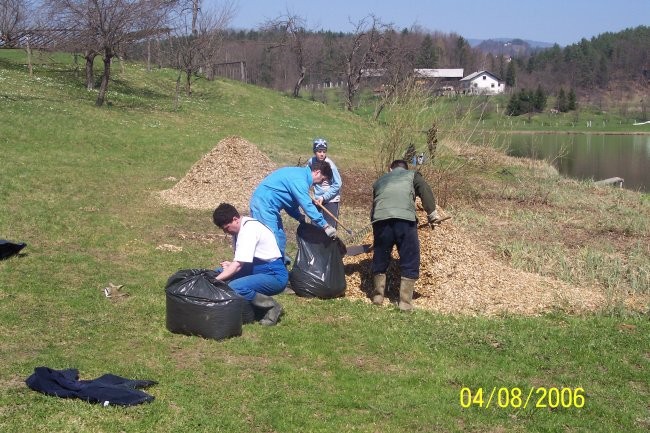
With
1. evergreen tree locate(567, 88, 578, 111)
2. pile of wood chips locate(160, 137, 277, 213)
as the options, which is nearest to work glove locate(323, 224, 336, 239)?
pile of wood chips locate(160, 137, 277, 213)

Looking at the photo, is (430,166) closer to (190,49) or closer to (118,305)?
(118,305)

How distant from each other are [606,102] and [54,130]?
90.6 meters

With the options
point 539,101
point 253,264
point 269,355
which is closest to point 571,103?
point 539,101

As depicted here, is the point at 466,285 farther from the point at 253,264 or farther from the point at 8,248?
the point at 8,248

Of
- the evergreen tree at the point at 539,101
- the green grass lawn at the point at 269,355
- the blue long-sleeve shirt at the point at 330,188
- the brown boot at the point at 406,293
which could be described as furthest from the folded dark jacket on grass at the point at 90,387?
the evergreen tree at the point at 539,101

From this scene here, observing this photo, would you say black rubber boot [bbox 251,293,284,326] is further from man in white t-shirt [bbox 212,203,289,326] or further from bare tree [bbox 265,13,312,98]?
bare tree [bbox 265,13,312,98]

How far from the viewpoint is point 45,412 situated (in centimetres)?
481

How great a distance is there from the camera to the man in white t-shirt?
694 centimetres

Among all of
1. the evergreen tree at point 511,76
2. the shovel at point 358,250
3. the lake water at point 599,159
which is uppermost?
the evergreen tree at point 511,76

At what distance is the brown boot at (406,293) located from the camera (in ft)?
25.5

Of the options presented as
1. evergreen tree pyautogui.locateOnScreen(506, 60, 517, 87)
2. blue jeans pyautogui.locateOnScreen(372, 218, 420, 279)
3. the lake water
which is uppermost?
evergreen tree pyautogui.locateOnScreen(506, 60, 517, 87)

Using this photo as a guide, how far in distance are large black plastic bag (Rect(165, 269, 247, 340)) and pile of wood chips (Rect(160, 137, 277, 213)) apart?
7317 millimetres

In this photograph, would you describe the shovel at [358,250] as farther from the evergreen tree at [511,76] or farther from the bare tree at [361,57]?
the evergreen tree at [511,76]
